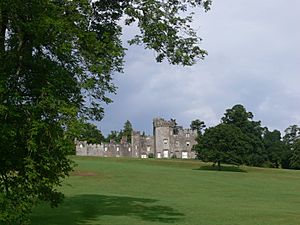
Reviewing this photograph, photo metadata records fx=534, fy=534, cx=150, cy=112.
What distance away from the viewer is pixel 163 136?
143 m

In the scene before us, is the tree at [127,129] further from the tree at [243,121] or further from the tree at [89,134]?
the tree at [89,134]

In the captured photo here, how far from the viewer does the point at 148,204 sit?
3219 centimetres

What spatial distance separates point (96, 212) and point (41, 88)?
37.7 ft

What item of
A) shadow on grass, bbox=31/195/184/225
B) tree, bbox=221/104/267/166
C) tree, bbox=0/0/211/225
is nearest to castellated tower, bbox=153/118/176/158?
tree, bbox=221/104/267/166

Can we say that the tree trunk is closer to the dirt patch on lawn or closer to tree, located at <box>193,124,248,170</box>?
the dirt patch on lawn

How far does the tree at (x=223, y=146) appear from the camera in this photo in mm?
89875

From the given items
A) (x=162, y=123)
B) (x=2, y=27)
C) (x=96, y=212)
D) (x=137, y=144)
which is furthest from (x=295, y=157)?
(x=2, y=27)

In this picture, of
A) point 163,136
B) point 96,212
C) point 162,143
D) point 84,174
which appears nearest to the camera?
point 96,212

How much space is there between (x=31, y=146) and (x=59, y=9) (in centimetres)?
461

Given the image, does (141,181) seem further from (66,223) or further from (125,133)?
(125,133)

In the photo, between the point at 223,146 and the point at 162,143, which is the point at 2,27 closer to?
the point at 223,146

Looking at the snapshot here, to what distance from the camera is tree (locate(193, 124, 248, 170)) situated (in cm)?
8988

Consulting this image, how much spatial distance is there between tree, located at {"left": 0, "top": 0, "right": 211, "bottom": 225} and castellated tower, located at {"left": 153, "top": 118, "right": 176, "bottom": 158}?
123619mm

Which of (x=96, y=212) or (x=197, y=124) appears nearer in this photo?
(x=96, y=212)
